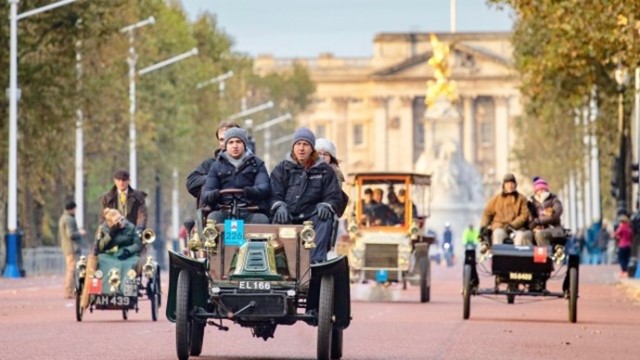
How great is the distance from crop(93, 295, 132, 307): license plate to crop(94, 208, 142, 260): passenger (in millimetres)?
507

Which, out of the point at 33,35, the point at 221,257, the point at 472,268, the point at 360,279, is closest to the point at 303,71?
the point at 33,35

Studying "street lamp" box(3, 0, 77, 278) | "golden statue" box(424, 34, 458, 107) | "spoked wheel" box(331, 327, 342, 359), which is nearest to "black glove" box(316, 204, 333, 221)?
"spoked wheel" box(331, 327, 342, 359)

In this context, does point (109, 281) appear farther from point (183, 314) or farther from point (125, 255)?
point (183, 314)

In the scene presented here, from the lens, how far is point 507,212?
102ft

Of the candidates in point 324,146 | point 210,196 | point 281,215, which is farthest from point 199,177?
point 324,146

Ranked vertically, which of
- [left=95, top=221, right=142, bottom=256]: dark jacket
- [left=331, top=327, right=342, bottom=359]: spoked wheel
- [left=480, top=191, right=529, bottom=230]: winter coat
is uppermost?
[left=480, top=191, right=529, bottom=230]: winter coat

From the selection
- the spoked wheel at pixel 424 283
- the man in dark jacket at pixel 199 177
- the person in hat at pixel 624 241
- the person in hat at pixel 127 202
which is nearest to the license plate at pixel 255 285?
the man in dark jacket at pixel 199 177

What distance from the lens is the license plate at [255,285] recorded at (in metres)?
20.2

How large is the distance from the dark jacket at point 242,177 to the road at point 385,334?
1.54 m

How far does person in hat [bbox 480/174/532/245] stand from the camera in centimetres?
3092

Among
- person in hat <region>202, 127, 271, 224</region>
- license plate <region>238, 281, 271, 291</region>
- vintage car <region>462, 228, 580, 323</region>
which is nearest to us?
license plate <region>238, 281, 271, 291</region>

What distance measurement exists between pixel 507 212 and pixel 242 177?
35.1 ft

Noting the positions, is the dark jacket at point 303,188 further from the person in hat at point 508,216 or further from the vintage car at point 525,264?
the person in hat at point 508,216

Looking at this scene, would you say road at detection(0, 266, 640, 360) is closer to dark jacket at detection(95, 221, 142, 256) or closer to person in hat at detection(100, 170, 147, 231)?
dark jacket at detection(95, 221, 142, 256)
